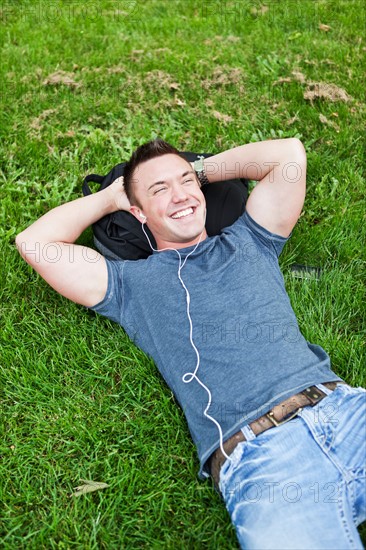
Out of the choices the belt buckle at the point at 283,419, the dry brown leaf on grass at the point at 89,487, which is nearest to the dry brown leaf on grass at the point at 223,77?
the belt buckle at the point at 283,419

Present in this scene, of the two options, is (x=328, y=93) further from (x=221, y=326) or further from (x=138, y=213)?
(x=221, y=326)

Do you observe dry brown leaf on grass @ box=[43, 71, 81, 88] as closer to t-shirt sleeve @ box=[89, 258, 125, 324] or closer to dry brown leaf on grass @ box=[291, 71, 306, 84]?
dry brown leaf on grass @ box=[291, 71, 306, 84]

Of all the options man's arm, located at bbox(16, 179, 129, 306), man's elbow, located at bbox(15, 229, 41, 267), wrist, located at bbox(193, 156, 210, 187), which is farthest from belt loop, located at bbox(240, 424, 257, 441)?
wrist, located at bbox(193, 156, 210, 187)

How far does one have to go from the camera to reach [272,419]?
108 inches

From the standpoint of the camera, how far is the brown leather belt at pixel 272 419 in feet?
8.96

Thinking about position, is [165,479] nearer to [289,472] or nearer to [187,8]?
[289,472]

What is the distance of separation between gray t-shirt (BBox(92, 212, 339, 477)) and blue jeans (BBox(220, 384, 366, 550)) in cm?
16

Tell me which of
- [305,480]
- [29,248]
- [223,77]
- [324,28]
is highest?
[324,28]

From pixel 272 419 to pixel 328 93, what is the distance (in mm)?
3608

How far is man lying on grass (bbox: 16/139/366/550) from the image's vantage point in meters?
2.50

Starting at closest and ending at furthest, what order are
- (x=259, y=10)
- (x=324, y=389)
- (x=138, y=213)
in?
(x=324, y=389) < (x=138, y=213) < (x=259, y=10)

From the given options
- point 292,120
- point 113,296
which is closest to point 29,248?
point 113,296

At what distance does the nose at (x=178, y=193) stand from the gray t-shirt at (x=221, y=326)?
1.05 feet

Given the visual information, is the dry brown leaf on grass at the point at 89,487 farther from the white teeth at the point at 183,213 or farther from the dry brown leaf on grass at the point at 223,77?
the dry brown leaf on grass at the point at 223,77
